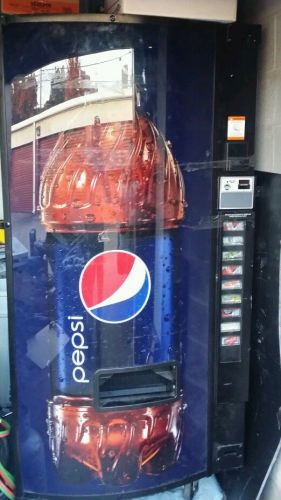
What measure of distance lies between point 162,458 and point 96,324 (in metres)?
0.51

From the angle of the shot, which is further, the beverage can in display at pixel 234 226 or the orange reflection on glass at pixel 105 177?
the beverage can in display at pixel 234 226

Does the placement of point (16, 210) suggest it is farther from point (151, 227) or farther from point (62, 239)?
point (151, 227)

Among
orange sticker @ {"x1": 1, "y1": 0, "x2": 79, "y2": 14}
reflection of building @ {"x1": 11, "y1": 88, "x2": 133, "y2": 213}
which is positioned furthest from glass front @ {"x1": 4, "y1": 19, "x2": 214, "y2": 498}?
orange sticker @ {"x1": 1, "y1": 0, "x2": 79, "y2": 14}

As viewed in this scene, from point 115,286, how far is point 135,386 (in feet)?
1.09

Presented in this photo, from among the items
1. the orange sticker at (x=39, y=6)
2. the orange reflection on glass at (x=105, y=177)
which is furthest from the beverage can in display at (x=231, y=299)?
the orange sticker at (x=39, y=6)

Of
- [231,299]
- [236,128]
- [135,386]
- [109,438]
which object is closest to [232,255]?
[231,299]

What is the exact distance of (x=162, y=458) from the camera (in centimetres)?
171

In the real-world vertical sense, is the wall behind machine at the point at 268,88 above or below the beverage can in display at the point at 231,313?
above

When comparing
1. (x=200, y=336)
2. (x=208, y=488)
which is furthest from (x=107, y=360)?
(x=208, y=488)

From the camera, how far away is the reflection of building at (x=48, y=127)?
4.84ft

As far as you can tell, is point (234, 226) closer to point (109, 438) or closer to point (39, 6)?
point (109, 438)

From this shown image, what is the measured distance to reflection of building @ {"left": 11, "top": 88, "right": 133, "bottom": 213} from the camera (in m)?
1.48

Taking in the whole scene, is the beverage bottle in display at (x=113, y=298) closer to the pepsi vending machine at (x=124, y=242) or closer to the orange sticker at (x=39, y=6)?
the pepsi vending machine at (x=124, y=242)

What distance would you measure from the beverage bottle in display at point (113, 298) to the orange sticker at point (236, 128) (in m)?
0.22
